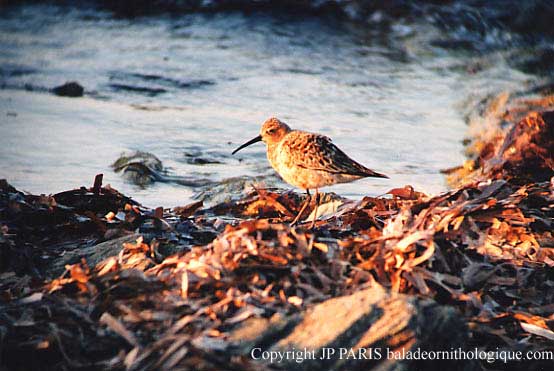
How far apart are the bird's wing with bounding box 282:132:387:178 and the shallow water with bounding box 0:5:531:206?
114 centimetres

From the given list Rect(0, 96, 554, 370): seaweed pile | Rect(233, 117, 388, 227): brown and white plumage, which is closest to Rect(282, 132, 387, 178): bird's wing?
Rect(233, 117, 388, 227): brown and white plumage

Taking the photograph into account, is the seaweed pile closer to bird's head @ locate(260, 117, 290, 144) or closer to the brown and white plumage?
the brown and white plumage

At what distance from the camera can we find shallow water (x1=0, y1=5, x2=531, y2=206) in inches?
242

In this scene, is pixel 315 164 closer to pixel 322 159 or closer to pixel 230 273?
pixel 322 159

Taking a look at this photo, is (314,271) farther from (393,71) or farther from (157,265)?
(393,71)

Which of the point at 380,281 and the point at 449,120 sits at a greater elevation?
the point at 380,281

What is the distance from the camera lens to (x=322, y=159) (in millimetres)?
4195

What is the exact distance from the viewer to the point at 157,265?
3135 millimetres

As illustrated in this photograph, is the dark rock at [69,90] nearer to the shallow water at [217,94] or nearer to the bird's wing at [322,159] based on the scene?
the shallow water at [217,94]

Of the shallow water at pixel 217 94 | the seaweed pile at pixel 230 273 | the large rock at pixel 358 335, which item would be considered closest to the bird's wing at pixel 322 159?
the seaweed pile at pixel 230 273

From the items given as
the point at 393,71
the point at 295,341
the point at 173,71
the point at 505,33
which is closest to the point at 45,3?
the point at 173,71

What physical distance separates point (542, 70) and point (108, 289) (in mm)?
7763

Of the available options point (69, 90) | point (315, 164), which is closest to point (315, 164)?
point (315, 164)

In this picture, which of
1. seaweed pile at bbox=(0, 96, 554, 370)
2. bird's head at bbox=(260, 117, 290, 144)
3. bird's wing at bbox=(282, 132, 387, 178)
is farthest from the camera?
bird's head at bbox=(260, 117, 290, 144)
